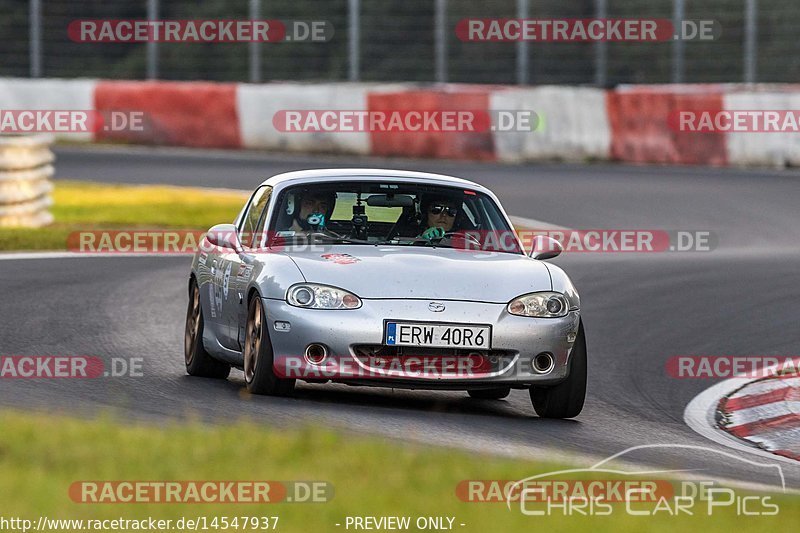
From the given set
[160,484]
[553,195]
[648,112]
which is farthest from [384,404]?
[648,112]

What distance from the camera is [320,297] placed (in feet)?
27.6

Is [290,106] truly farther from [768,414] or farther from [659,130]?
[768,414]

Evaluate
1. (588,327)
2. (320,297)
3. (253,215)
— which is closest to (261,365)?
(320,297)

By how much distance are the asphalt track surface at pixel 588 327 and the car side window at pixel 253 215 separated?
856 mm

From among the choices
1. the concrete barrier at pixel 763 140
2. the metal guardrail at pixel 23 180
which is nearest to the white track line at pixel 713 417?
the metal guardrail at pixel 23 180

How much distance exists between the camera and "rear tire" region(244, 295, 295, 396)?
8.48 meters

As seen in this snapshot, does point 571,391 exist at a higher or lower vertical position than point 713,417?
higher

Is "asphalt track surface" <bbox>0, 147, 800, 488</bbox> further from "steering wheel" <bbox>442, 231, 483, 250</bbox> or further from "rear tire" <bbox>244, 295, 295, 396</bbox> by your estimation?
"steering wheel" <bbox>442, 231, 483, 250</bbox>

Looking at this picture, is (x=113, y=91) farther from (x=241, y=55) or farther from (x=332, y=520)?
(x=332, y=520)

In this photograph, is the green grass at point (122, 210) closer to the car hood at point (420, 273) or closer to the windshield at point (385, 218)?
the windshield at point (385, 218)

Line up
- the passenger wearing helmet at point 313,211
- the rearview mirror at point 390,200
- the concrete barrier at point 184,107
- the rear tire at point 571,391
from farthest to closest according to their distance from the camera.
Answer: the concrete barrier at point 184,107 → the rearview mirror at point 390,200 → the passenger wearing helmet at point 313,211 → the rear tire at point 571,391

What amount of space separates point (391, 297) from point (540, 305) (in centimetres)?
79

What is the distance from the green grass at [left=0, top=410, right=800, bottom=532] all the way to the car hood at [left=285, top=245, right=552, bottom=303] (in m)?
1.52

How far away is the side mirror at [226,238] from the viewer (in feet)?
30.8
